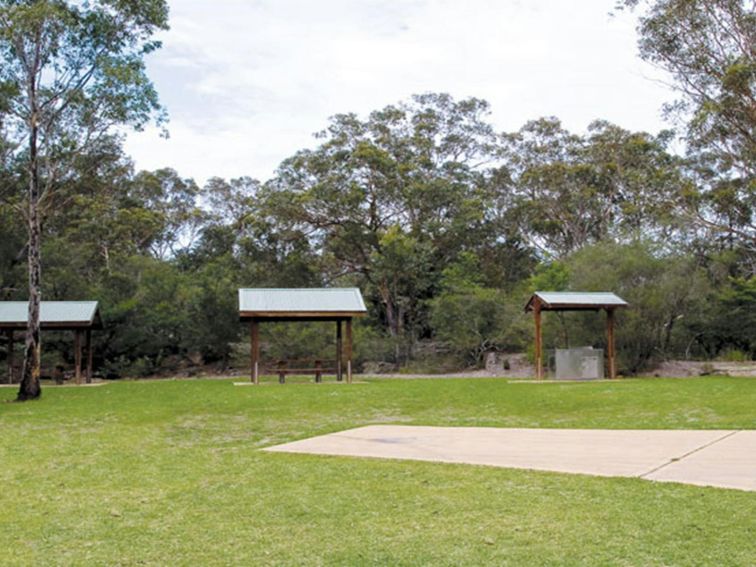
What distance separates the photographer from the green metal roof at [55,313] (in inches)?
886

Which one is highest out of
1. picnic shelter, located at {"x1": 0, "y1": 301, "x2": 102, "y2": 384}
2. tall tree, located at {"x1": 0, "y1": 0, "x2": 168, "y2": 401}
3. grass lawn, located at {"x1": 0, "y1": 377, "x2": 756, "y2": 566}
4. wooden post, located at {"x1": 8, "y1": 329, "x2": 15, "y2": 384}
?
tall tree, located at {"x1": 0, "y1": 0, "x2": 168, "y2": 401}

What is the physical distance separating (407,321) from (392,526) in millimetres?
32253

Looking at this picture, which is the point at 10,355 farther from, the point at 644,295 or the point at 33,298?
the point at 644,295

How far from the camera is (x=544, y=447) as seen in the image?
7660 mm

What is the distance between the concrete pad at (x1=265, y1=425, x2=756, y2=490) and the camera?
627cm

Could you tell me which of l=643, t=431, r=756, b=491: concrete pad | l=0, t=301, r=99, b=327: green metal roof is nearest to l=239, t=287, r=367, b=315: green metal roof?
l=0, t=301, r=99, b=327: green metal roof

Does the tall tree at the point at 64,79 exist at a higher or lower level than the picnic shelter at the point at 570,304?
higher

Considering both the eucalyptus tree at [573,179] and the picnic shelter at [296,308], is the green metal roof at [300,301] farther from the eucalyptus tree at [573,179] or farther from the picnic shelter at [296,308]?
the eucalyptus tree at [573,179]

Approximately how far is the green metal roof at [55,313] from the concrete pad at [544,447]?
15.9 m

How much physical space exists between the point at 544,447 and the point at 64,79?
1533cm

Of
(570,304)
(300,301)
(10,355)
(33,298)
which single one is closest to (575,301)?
(570,304)

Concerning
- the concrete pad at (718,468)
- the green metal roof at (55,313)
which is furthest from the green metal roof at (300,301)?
the concrete pad at (718,468)

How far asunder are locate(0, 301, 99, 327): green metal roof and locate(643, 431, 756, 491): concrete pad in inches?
785

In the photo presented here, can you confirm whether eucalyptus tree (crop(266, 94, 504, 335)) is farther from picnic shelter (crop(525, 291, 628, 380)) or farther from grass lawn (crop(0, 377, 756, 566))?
grass lawn (crop(0, 377, 756, 566))
